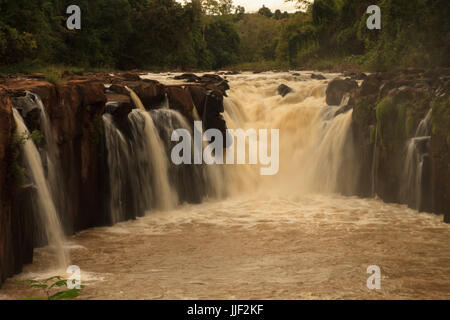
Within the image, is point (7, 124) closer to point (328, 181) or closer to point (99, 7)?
point (328, 181)

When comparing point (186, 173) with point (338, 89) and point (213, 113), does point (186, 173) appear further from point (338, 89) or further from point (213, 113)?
point (338, 89)

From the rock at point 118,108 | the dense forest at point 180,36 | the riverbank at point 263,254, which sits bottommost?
the riverbank at point 263,254

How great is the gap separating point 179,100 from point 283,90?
219 inches

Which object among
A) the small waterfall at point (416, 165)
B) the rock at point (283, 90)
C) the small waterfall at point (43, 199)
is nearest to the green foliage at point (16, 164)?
the small waterfall at point (43, 199)

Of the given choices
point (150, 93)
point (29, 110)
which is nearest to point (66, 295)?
point (29, 110)

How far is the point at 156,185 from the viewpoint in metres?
15.6

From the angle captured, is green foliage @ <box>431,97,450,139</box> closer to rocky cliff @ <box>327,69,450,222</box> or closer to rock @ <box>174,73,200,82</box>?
rocky cliff @ <box>327,69,450,222</box>

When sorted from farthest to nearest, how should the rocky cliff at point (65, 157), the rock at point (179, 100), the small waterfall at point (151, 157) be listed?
the rock at point (179, 100)
the small waterfall at point (151, 157)
the rocky cliff at point (65, 157)

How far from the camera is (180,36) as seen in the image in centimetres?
4519

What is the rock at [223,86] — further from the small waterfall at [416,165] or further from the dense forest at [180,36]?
the small waterfall at [416,165]

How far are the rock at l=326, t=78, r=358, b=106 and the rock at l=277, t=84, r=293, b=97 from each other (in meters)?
1.89

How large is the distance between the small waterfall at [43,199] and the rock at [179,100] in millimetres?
5842

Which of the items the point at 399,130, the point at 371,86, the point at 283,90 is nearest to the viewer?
the point at 399,130

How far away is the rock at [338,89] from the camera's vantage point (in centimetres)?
1930
